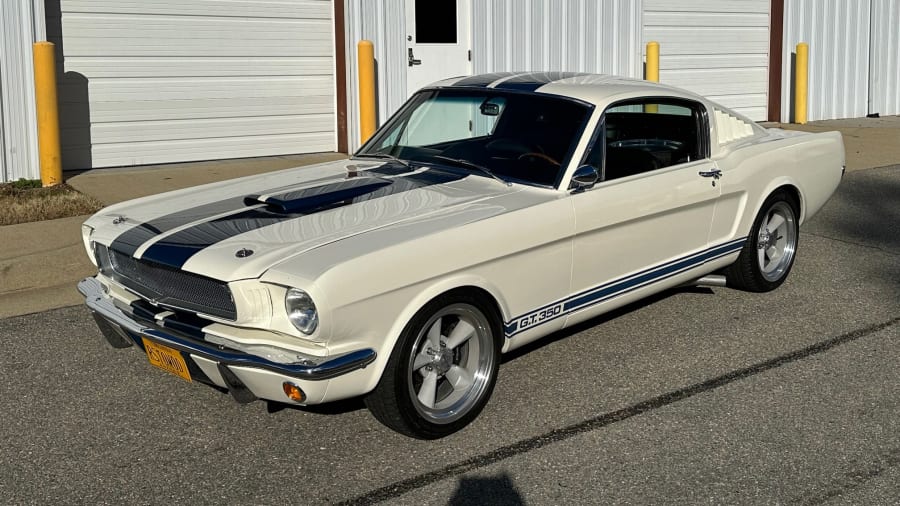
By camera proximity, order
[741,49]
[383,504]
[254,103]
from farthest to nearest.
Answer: [741,49]
[254,103]
[383,504]

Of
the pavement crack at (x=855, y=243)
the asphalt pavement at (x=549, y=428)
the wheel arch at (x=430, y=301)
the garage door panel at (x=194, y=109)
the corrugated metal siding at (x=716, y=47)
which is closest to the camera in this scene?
the asphalt pavement at (x=549, y=428)

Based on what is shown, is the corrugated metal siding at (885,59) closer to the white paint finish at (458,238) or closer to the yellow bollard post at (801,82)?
the yellow bollard post at (801,82)

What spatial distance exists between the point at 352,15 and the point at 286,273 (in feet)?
28.0

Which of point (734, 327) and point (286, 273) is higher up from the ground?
point (286, 273)

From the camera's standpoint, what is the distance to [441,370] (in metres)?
4.52

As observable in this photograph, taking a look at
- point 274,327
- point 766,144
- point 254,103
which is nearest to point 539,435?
point 274,327

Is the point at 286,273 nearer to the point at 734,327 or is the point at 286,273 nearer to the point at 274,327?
the point at 274,327

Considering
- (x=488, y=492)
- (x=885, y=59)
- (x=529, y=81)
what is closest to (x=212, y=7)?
(x=529, y=81)

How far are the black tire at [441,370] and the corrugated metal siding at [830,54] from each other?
13030 mm

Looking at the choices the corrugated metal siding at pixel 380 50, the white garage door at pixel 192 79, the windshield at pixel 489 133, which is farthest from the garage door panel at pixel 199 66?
the windshield at pixel 489 133

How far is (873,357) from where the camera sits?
5453 millimetres

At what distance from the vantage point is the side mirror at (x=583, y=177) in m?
5.09


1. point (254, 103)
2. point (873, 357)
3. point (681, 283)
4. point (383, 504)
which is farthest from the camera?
point (254, 103)

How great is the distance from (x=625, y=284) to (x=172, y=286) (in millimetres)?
2299
